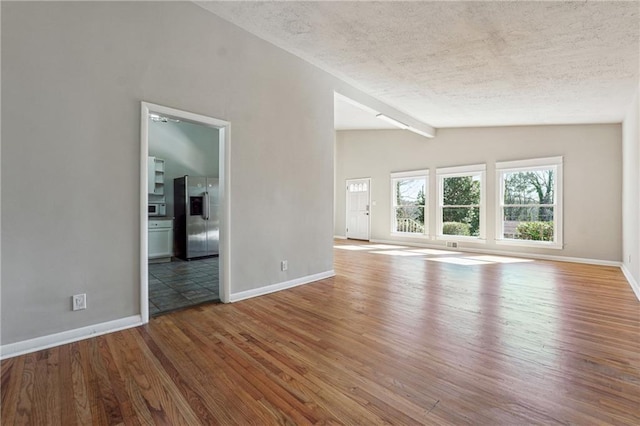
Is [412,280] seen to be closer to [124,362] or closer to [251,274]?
[251,274]

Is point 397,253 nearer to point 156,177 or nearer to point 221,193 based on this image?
point 221,193

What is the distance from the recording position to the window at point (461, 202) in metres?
7.20

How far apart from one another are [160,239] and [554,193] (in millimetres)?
7801

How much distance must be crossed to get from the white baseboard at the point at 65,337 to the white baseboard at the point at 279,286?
100 centimetres

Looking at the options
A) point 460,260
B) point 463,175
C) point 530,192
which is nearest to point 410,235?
point 463,175

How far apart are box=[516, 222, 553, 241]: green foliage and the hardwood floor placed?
120 inches

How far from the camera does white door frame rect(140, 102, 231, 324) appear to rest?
2.73 metres

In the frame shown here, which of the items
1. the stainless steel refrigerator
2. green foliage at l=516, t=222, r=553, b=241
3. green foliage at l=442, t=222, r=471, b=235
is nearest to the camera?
the stainless steel refrigerator

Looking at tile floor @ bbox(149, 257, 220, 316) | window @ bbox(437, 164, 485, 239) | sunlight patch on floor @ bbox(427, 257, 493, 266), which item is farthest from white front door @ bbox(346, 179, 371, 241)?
tile floor @ bbox(149, 257, 220, 316)

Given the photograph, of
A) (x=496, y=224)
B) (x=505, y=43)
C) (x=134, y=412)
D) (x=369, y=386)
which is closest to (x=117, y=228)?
(x=134, y=412)

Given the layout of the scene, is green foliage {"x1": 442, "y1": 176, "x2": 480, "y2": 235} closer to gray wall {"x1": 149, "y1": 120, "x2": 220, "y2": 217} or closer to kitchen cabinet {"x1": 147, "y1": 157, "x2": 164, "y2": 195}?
gray wall {"x1": 149, "y1": 120, "x2": 220, "y2": 217}

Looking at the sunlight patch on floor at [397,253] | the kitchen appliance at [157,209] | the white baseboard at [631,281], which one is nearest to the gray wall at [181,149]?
the kitchen appliance at [157,209]

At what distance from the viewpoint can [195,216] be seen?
20.0 feet

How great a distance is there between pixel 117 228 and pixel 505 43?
419 centimetres
